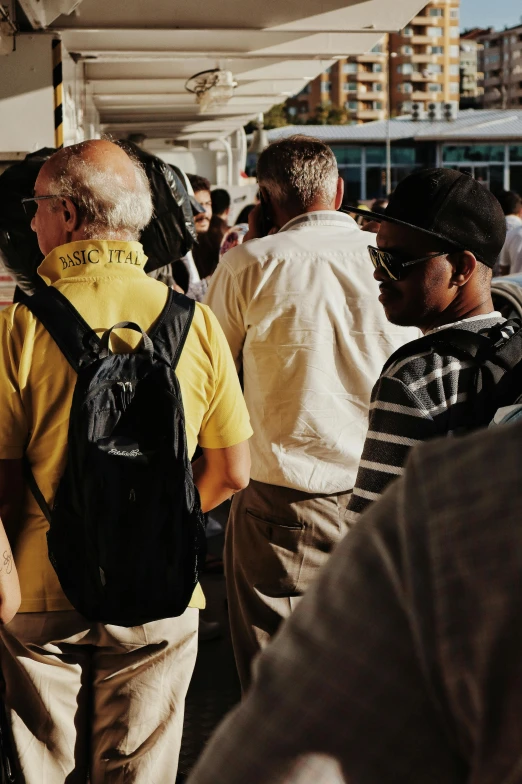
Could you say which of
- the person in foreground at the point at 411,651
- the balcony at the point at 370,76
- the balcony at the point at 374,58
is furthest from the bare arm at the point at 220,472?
the balcony at the point at 370,76

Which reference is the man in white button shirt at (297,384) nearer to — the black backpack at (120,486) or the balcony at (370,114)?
the black backpack at (120,486)

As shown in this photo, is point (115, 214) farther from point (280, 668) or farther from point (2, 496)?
point (280, 668)

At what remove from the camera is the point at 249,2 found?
19.2 ft

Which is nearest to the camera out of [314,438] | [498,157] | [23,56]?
[314,438]

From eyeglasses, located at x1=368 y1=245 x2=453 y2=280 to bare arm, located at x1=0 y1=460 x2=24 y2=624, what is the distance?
95 centimetres

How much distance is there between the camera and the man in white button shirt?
3205 mm

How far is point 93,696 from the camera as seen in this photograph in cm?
241

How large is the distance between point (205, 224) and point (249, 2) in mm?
1815

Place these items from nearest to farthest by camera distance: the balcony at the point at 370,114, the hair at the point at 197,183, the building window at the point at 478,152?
1. the hair at the point at 197,183
2. the building window at the point at 478,152
3. the balcony at the point at 370,114

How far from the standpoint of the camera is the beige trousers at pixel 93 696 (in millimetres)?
2303

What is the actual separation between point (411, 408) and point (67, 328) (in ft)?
2.54

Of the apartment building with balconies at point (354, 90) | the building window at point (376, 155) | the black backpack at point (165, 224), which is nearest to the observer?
the black backpack at point (165, 224)

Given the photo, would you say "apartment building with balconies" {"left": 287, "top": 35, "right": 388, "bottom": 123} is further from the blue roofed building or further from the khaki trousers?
the khaki trousers

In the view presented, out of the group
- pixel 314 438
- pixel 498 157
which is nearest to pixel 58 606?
pixel 314 438
